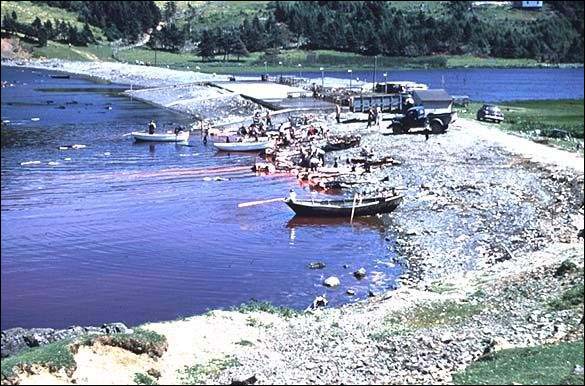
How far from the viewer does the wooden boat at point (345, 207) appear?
40375mm

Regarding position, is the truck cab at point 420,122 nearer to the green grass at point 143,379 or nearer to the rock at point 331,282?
the rock at point 331,282

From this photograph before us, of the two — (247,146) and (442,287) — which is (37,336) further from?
(247,146)

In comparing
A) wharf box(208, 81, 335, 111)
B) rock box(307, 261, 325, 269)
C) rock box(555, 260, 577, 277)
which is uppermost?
wharf box(208, 81, 335, 111)

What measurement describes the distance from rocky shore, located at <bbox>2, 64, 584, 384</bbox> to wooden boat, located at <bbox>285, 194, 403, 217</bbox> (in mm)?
732

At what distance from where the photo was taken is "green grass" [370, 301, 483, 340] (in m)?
22.9

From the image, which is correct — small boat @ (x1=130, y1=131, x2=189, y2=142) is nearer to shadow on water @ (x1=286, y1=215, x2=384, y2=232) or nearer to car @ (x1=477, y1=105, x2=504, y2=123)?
car @ (x1=477, y1=105, x2=504, y2=123)

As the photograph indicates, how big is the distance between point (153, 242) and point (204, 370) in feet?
57.1

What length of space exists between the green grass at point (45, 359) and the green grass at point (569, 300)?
541 inches

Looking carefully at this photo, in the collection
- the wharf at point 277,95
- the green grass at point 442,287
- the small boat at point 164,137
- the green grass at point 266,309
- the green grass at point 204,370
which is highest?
the wharf at point 277,95

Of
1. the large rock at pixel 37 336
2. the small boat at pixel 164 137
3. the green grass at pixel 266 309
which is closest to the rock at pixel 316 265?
the green grass at pixel 266 309

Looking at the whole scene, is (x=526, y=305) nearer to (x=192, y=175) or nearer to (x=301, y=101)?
(x=192, y=175)

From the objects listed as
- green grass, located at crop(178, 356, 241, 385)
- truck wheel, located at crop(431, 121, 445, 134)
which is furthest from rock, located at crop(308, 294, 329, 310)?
truck wheel, located at crop(431, 121, 445, 134)

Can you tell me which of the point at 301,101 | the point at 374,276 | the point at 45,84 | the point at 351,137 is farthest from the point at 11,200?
the point at 45,84

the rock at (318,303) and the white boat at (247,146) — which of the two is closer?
the rock at (318,303)
